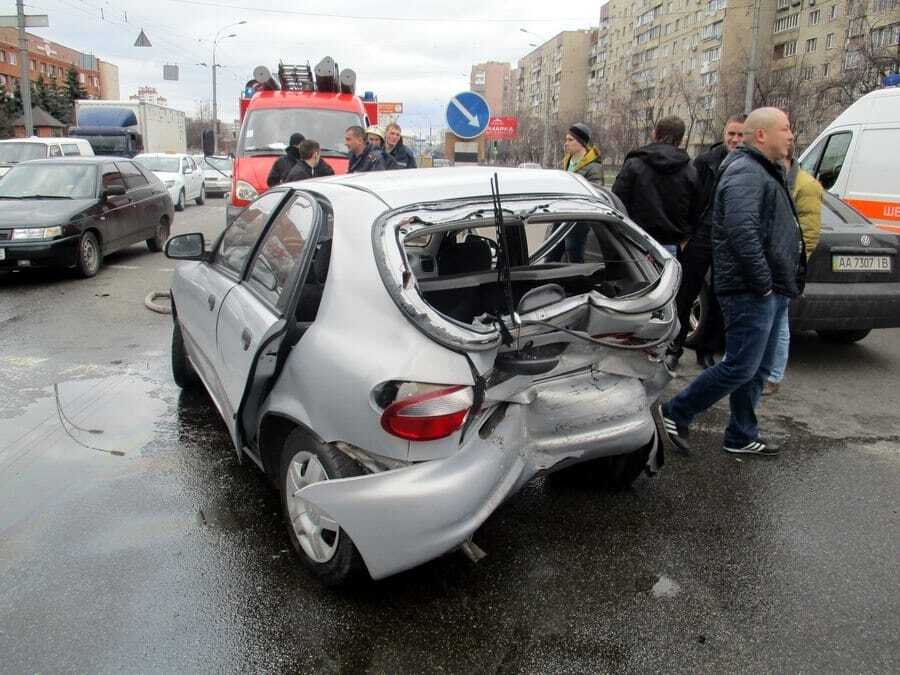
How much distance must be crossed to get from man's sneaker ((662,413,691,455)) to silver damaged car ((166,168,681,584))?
2.50 feet

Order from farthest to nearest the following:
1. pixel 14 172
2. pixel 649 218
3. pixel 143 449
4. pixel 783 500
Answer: pixel 14 172 < pixel 649 218 < pixel 143 449 < pixel 783 500

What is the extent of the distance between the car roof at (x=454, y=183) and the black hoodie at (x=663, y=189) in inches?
91.3

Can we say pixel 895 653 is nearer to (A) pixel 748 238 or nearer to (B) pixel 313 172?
(A) pixel 748 238

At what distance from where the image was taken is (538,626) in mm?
2768

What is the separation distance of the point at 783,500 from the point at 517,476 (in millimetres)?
1833

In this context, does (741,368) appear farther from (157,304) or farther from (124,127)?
(124,127)

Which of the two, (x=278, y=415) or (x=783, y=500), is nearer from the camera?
(x=278, y=415)

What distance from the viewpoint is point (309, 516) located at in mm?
3010

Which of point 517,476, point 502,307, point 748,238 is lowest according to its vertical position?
point 517,476

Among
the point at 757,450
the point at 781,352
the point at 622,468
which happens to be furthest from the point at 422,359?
the point at 781,352

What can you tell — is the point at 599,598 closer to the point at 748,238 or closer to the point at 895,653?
the point at 895,653

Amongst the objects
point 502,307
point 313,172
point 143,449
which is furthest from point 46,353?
point 502,307

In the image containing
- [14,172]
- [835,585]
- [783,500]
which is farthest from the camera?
[14,172]

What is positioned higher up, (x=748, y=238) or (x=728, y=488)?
(x=748, y=238)
